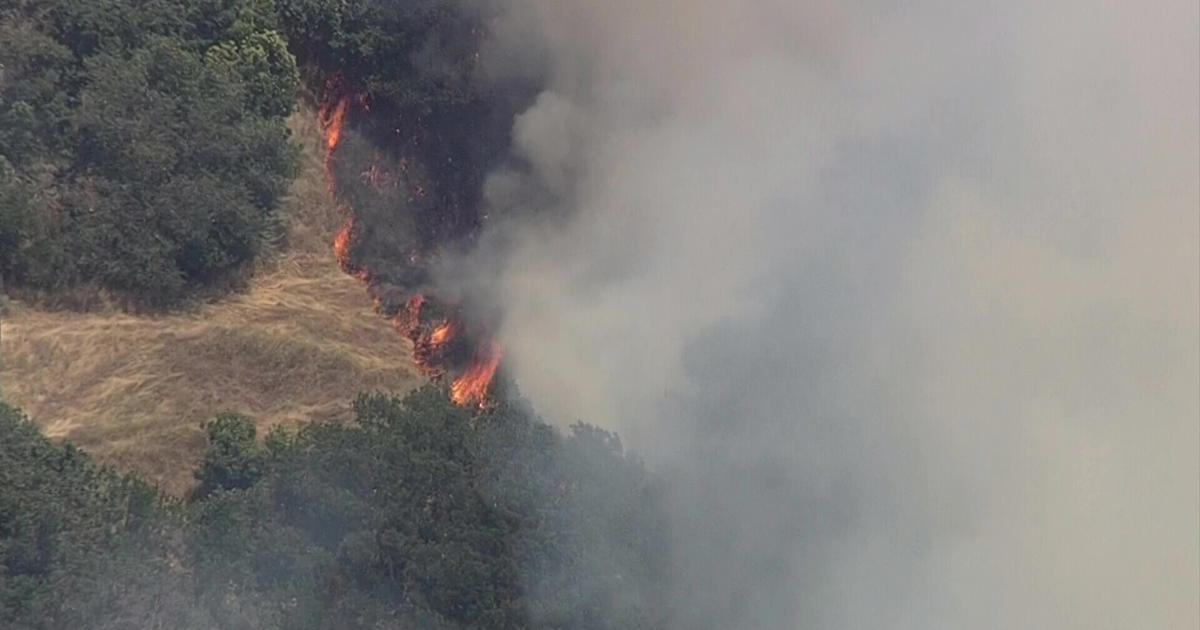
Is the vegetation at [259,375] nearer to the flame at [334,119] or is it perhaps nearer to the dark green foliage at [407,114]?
the dark green foliage at [407,114]

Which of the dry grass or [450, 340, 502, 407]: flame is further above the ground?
[450, 340, 502, 407]: flame

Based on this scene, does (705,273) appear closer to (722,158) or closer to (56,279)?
(722,158)

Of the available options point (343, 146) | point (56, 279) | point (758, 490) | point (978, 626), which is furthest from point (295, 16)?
point (978, 626)

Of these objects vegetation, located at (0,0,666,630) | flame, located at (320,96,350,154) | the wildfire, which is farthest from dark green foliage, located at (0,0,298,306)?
the wildfire

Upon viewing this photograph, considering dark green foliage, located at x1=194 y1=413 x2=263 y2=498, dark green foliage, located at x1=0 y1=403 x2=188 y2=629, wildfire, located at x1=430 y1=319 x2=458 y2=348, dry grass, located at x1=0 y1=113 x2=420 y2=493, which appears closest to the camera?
dark green foliage, located at x1=0 y1=403 x2=188 y2=629

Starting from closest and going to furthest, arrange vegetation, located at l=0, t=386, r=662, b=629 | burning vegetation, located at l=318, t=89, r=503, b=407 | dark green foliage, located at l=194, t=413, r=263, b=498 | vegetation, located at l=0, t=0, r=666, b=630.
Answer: vegetation, located at l=0, t=386, r=662, b=629
vegetation, located at l=0, t=0, r=666, b=630
dark green foliage, located at l=194, t=413, r=263, b=498
burning vegetation, located at l=318, t=89, r=503, b=407

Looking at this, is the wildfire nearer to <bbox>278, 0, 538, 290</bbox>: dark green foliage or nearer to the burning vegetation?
the burning vegetation

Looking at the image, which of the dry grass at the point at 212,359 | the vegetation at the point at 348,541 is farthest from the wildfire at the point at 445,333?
the vegetation at the point at 348,541

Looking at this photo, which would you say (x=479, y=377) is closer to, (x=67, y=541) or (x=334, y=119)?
(x=334, y=119)
